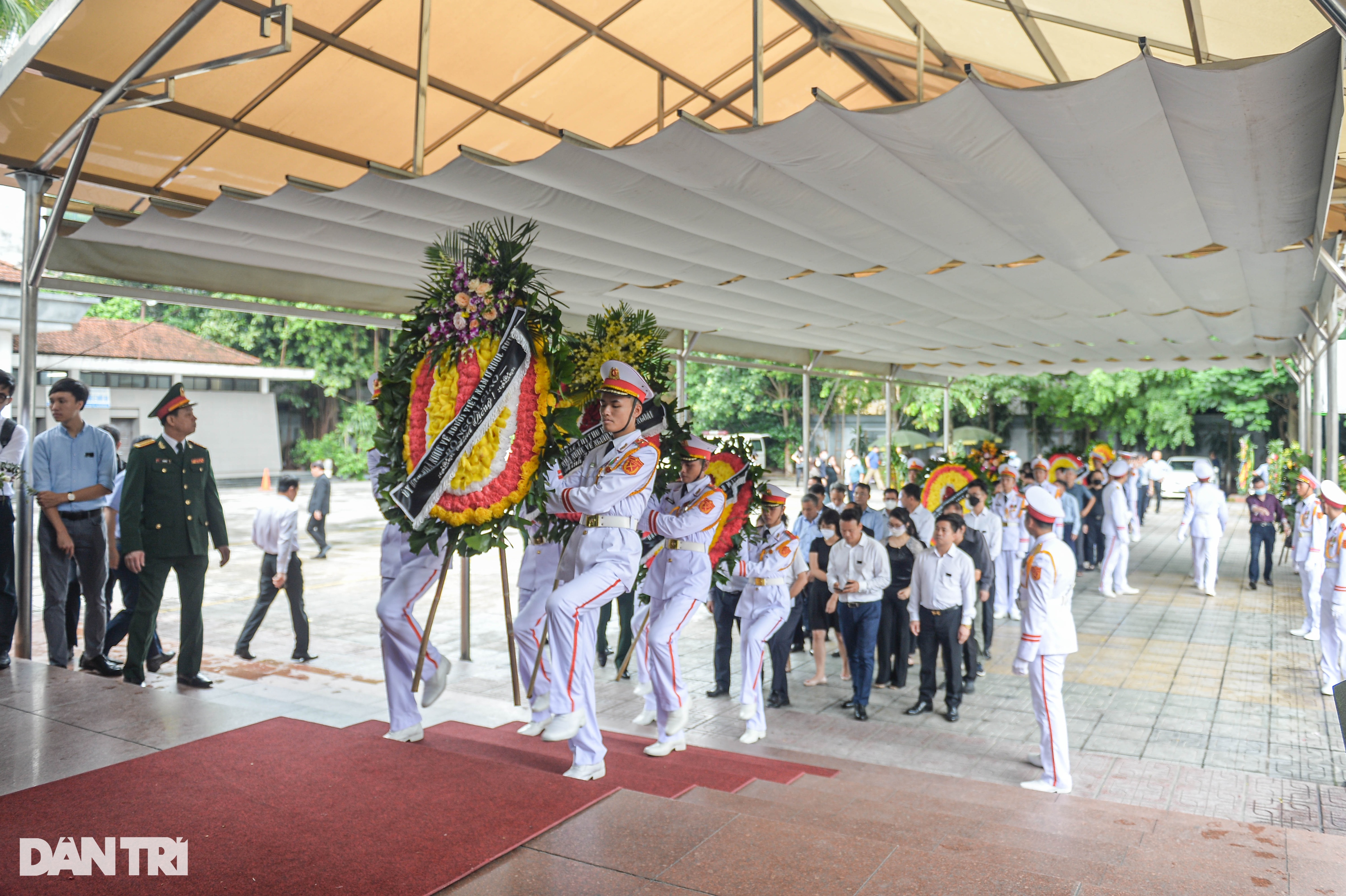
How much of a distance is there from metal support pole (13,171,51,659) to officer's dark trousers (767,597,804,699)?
5072 millimetres

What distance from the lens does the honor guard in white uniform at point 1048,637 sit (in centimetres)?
545

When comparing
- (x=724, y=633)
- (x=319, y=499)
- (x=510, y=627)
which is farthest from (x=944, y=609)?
(x=319, y=499)

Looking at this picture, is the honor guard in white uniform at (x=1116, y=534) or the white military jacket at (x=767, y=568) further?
the honor guard in white uniform at (x=1116, y=534)

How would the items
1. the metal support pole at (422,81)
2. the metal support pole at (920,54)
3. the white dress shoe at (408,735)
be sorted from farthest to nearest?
the metal support pole at (920,54), the metal support pole at (422,81), the white dress shoe at (408,735)

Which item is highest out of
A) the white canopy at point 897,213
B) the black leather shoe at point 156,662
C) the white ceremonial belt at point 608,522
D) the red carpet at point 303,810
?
the white canopy at point 897,213

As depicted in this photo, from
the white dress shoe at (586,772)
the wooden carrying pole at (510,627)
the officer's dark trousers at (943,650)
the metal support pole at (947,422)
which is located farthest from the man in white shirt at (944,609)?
the metal support pole at (947,422)

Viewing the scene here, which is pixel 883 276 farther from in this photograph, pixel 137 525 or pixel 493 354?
pixel 137 525

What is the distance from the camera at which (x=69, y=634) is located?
19.8 feet

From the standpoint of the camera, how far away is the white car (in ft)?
89.1

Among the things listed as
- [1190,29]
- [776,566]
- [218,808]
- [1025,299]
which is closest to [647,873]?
[218,808]

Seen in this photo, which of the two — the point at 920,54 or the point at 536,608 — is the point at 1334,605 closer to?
the point at 920,54

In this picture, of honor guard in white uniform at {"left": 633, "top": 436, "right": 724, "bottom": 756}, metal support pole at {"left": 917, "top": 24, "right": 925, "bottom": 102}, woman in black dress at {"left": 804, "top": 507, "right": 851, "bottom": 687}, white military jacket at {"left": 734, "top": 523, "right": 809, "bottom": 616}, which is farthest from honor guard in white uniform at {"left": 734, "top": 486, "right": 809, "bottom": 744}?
metal support pole at {"left": 917, "top": 24, "right": 925, "bottom": 102}

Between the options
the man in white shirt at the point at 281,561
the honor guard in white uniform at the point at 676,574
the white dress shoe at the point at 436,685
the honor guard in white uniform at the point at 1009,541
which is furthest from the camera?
the honor guard in white uniform at the point at 1009,541

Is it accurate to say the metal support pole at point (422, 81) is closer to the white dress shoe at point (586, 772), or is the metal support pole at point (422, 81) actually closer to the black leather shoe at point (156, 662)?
the white dress shoe at point (586, 772)
